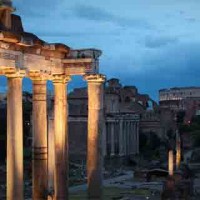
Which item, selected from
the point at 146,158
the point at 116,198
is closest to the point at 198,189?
the point at 116,198

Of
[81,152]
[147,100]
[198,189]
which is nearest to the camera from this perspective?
[198,189]

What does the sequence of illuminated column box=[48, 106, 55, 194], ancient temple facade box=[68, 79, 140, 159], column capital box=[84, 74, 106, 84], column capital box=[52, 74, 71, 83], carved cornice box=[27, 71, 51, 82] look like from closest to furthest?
1. carved cornice box=[27, 71, 51, 82]
2. column capital box=[84, 74, 106, 84]
3. column capital box=[52, 74, 71, 83]
4. illuminated column box=[48, 106, 55, 194]
5. ancient temple facade box=[68, 79, 140, 159]

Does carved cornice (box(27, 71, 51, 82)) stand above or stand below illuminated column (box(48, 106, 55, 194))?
above

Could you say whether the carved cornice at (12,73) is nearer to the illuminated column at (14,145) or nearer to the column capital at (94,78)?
the illuminated column at (14,145)

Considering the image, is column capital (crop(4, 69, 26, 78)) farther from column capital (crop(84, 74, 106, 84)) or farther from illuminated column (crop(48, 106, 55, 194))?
illuminated column (crop(48, 106, 55, 194))

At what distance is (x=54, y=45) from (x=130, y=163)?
322ft

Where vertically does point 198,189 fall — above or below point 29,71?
below

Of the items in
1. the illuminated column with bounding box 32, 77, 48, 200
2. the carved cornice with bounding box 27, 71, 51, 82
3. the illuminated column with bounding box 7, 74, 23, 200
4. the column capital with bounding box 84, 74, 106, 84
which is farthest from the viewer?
the illuminated column with bounding box 32, 77, 48, 200

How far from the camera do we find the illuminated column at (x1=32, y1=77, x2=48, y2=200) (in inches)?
896

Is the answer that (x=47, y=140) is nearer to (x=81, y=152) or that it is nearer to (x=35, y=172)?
(x=35, y=172)

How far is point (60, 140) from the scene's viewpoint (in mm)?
23078

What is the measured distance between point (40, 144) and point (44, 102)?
4.49 ft

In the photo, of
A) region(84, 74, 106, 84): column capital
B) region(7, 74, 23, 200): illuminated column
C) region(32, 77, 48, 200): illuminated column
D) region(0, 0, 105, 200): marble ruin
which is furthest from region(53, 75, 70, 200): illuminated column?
region(7, 74, 23, 200): illuminated column

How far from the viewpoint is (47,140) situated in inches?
925
